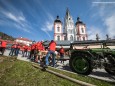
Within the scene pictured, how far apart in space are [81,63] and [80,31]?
7819 centimetres

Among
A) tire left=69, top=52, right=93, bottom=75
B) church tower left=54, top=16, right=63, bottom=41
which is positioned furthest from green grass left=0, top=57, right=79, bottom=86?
church tower left=54, top=16, right=63, bottom=41

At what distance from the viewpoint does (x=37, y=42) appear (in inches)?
455

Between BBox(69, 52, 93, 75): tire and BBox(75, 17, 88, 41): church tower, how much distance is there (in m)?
74.9

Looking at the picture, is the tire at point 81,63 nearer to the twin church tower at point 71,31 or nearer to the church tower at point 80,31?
the twin church tower at point 71,31

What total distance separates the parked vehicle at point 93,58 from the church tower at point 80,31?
74685 mm

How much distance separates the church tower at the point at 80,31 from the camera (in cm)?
8075

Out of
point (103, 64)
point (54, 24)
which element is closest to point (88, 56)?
point (103, 64)

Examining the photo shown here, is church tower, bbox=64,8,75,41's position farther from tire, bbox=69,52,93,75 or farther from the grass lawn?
the grass lawn

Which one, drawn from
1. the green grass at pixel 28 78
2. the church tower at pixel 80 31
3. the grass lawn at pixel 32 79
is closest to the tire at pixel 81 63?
the grass lawn at pixel 32 79

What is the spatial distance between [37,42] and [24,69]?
201 inches

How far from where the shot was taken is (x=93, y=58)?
21.8 ft

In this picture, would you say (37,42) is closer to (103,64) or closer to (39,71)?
(39,71)

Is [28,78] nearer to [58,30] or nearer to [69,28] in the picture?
[58,30]

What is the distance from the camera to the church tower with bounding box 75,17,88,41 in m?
80.8
